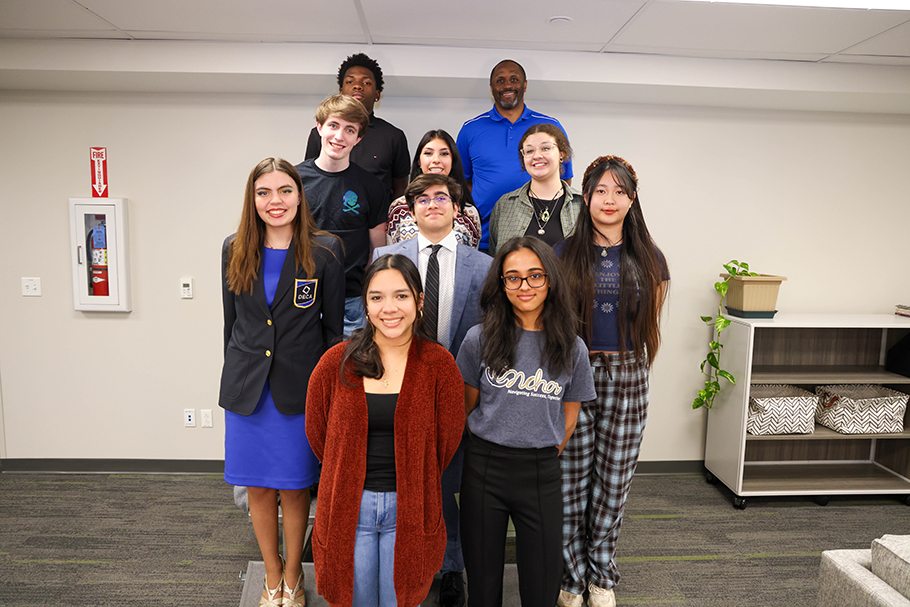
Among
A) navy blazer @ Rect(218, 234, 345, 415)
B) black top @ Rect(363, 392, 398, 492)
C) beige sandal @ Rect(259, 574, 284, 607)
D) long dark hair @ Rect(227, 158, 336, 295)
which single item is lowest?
beige sandal @ Rect(259, 574, 284, 607)

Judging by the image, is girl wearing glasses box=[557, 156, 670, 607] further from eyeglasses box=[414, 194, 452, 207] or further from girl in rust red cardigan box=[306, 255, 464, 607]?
girl in rust red cardigan box=[306, 255, 464, 607]

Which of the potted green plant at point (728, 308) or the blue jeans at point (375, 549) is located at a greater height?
the potted green plant at point (728, 308)

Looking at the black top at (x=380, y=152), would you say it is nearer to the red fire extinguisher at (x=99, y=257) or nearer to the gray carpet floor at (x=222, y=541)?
the red fire extinguisher at (x=99, y=257)

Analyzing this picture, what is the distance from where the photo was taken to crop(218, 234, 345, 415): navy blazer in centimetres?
192

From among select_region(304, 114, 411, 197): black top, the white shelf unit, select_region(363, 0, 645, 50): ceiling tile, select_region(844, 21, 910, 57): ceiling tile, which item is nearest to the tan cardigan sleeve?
select_region(304, 114, 411, 197): black top

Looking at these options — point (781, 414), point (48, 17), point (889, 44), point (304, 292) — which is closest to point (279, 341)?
point (304, 292)

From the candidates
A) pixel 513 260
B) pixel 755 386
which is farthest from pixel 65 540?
pixel 755 386

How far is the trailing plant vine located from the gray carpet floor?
1.88ft

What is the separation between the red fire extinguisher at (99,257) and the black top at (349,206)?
180cm

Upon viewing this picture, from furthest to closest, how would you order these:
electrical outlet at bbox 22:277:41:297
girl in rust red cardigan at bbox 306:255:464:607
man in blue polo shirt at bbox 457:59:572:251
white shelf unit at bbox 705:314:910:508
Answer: electrical outlet at bbox 22:277:41:297, white shelf unit at bbox 705:314:910:508, man in blue polo shirt at bbox 457:59:572:251, girl in rust red cardigan at bbox 306:255:464:607

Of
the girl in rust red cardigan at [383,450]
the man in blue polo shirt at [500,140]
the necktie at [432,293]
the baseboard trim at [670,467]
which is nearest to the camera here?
the girl in rust red cardigan at [383,450]

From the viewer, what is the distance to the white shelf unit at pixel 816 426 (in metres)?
3.22

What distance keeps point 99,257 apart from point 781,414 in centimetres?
417

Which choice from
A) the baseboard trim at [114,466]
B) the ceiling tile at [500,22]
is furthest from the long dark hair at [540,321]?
the baseboard trim at [114,466]
